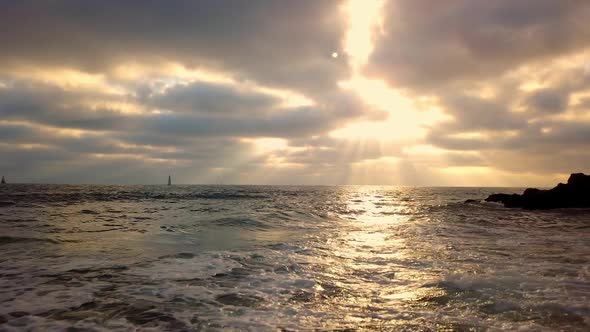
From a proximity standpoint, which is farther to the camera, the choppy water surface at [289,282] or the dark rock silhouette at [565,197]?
the dark rock silhouette at [565,197]

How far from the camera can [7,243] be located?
1398 centimetres

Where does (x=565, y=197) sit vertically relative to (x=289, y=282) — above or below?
above

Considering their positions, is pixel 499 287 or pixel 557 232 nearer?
pixel 499 287

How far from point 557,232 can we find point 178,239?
1824 centimetres

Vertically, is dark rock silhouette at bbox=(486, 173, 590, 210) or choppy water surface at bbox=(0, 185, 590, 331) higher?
dark rock silhouette at bbox=(486, 173, 590, 210)

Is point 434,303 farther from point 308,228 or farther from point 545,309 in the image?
point 308,228

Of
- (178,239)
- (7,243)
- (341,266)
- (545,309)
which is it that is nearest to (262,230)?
(178,239)

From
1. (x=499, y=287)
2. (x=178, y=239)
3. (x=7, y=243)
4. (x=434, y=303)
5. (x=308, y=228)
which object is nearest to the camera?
(x=434, y=303)

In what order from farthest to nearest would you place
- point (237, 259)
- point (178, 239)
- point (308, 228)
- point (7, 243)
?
point (308, 228)
point (178, 239)
point (7, 243)
point (237, 259)

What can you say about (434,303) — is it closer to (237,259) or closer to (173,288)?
(173,288)

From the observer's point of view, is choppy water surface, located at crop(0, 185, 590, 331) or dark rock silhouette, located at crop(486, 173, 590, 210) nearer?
choppy water surface, located at crop(0, 185, 590, 331)

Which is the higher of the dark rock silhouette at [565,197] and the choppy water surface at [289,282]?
the dark rock silhouette at [565,197]

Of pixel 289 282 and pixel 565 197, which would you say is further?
pixel 565 197

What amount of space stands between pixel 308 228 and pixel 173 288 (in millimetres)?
12838
